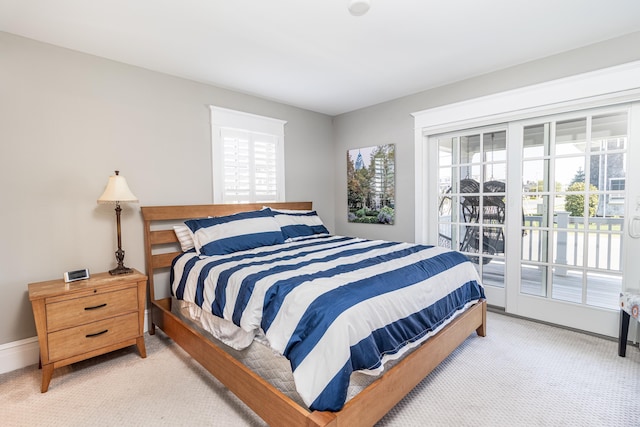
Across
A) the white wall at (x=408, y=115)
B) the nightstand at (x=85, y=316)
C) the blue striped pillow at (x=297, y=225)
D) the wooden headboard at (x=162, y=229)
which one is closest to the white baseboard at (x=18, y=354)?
the nightstand at (x=85, y=316)

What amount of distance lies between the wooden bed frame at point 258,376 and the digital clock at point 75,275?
0.53 metres

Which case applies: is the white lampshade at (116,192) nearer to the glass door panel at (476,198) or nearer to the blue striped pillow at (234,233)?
the blue striped pillow at (234,233)

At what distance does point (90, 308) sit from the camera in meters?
2.13

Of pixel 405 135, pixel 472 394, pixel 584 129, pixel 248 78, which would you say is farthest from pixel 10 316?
pixel 584 129

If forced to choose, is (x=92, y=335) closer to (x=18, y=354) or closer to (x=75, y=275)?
(x=75, y=275)

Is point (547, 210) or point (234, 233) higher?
point (547, 210)

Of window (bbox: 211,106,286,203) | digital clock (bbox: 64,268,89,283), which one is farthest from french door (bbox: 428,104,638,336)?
digital clock (bbox: 64,268,89,283)

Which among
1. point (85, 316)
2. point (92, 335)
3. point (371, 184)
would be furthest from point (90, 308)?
point (371, 184)

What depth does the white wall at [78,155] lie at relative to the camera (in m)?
2.24

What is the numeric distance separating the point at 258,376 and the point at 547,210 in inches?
112

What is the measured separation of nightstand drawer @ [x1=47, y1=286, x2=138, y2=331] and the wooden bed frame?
0.35 m

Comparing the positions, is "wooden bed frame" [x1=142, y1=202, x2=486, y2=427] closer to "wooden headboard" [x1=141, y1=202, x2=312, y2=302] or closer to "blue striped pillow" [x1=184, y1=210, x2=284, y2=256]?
"wooden headboard" [x1=141, y1=202, x2=312, y2=302]

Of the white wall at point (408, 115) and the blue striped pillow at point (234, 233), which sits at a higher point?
the white wall at point (408, 115)

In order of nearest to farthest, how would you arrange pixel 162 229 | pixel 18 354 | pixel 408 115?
pixel 18 354
pixel 162 229
pixel 408 115
